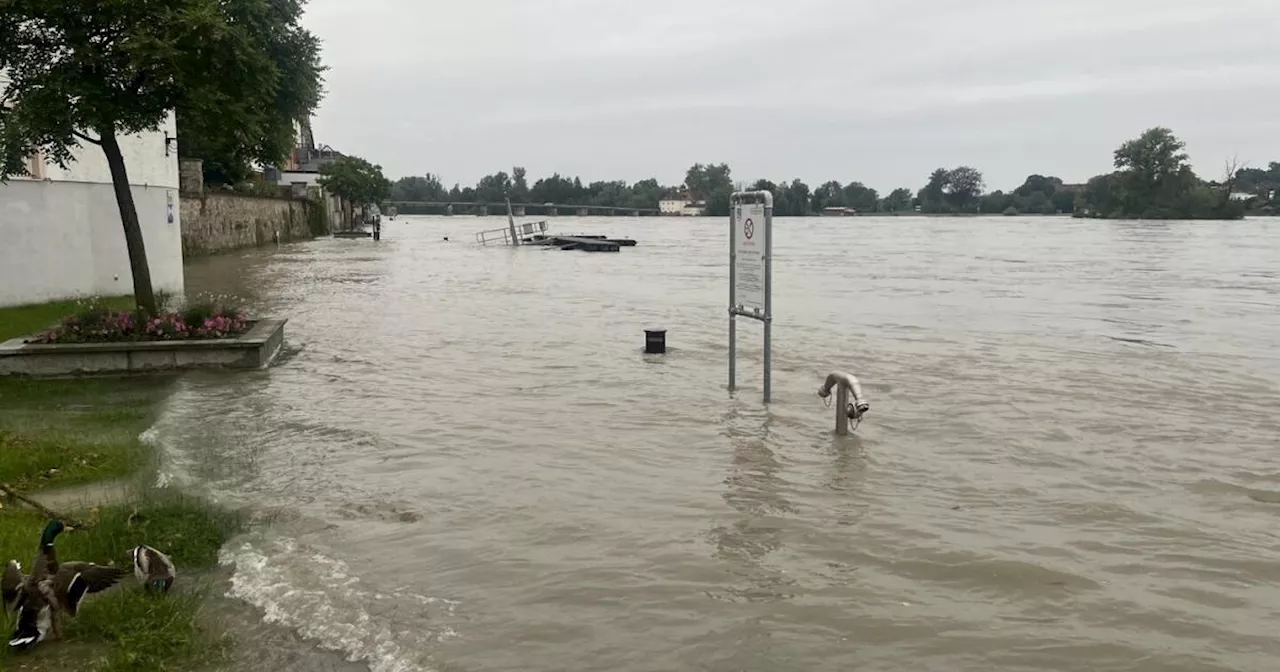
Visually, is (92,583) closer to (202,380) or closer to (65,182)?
(202,380)

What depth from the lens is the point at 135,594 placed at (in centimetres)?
532

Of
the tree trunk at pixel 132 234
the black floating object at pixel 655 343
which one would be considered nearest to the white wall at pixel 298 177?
the black floating object at pixel 655 343

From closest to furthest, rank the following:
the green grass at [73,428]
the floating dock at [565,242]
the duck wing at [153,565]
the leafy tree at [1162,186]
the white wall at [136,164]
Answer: the duck wing at [153,565], the green grass at [73,428], the white wall at [136,164], the floating dock at [565,242], the leafy tree at [1162,186]

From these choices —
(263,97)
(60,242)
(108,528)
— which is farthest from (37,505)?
(60,242)

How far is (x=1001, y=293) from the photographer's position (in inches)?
1195

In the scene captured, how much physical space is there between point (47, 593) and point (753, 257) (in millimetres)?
7667

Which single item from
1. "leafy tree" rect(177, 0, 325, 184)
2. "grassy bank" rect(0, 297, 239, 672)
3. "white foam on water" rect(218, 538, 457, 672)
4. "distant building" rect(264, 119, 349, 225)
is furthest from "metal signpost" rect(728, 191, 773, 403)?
"distant building" rect(264, 119, 349, 225)

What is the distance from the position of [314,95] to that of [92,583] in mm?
15119

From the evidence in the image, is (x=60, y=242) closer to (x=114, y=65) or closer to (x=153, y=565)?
(x=114, y=65)

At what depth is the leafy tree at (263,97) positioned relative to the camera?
1299cm

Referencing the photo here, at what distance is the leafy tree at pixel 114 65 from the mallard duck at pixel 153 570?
7.55 metres

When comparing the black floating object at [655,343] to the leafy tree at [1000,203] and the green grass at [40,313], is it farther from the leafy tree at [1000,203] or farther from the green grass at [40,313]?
the leafy tree at [1000,203]

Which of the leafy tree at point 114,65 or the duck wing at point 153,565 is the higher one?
the leafy tree at point 114,65

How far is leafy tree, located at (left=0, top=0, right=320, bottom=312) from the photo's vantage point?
1148 centimetres
